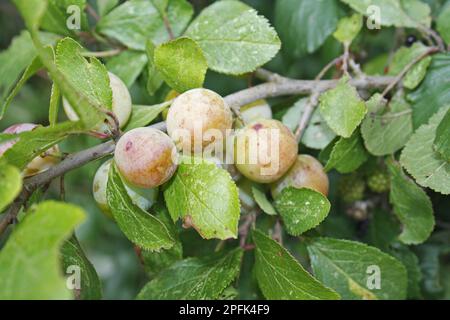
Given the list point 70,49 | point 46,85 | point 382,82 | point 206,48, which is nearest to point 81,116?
Answer: point 70,49

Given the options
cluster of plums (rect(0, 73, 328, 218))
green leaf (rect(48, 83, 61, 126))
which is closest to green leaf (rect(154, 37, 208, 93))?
cluster of plums (rect(0, 73, 328, 218))

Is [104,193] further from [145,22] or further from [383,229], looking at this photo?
[383,229]

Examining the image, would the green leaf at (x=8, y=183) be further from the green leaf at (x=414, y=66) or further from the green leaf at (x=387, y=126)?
the green leaf at (x=414, y=66)

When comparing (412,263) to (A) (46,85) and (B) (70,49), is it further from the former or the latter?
(A) (46,85)

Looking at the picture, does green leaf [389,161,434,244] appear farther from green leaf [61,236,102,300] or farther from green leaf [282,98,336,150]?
green leaf [61,236,102,300]

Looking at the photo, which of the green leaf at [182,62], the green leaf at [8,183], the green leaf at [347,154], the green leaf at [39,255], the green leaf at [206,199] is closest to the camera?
the green leaf at [39,255]

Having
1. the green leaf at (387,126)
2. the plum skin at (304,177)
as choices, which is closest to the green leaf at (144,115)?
the plum skin at (304,177)

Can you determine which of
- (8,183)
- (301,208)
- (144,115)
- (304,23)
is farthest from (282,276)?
(304,23)
